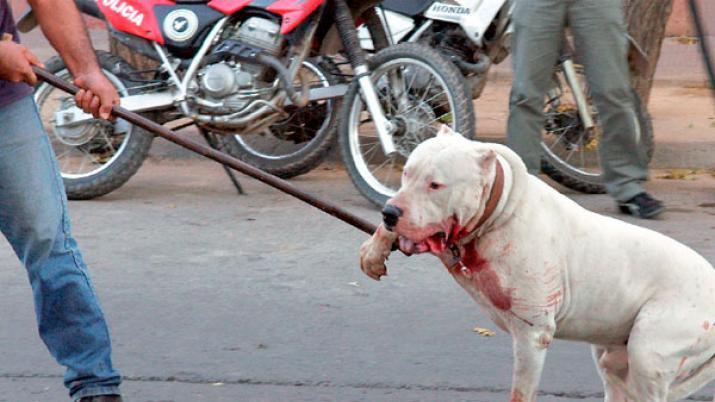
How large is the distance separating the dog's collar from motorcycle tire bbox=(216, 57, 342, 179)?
180 inches

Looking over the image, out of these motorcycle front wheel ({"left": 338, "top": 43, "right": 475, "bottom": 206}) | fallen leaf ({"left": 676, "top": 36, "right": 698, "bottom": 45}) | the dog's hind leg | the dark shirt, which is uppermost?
the dark shirt

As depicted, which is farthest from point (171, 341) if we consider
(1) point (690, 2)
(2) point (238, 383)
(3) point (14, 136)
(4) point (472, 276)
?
(1) point (690, 2)

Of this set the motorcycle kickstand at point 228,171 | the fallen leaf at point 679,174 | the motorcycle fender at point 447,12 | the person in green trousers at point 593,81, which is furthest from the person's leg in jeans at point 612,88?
the motorcycle kickstand at point 228,171

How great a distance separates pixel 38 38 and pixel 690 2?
7.86 metres

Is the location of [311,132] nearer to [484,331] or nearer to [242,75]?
[242,75]

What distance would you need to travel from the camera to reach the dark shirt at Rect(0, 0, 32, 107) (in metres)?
3.90

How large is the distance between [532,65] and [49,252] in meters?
3.32

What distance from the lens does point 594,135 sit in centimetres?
749

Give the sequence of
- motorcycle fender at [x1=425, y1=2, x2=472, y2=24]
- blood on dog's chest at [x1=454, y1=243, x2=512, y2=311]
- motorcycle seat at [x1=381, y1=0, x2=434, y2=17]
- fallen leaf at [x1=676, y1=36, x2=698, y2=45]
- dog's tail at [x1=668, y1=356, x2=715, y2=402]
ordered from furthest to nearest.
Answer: fallen leaf at [x1=676, y1=36, x2=698, y2=45]
motorcycle seat at [x1=381, y1=0, x2=434, y2=17]
motorcycle fender at [x1=425, y1=2, x2=472, y2=24]
dog's tail at [x1=668, y1=356, x2=715, y2=402]
blood on dog's chest at [x1=454, y1=243, x2=512, y2=311]

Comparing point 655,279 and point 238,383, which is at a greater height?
point 655,279

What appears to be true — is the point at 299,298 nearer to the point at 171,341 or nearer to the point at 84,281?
the point at 171,341

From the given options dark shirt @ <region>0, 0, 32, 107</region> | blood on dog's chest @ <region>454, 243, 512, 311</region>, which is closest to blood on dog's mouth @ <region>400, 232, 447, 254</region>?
blood on dog's chest @ <region>454, 243, 512, 311</region>

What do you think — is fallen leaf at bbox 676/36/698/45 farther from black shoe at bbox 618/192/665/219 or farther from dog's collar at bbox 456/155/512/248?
dog's collar at bbox 456/155/512/248

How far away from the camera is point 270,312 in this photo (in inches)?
214
